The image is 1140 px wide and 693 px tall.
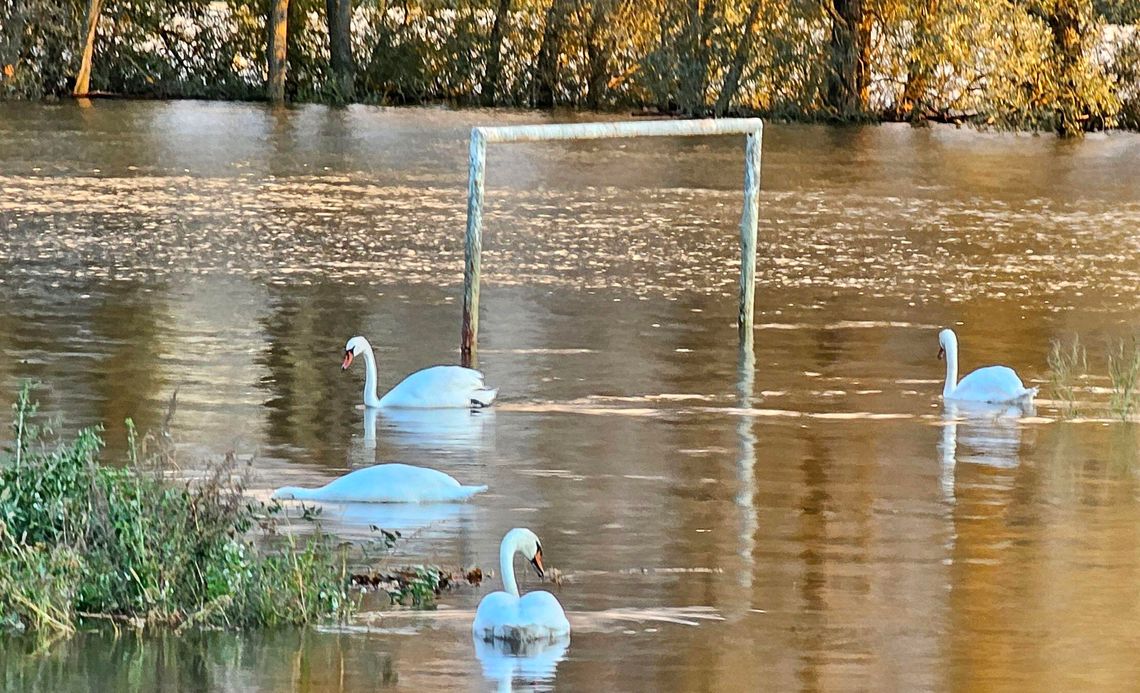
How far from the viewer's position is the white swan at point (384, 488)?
37.7 feet

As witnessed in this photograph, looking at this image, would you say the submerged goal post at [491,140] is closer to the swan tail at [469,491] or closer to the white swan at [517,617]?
the swan tail at [469,491]

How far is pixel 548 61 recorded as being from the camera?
48688 mm

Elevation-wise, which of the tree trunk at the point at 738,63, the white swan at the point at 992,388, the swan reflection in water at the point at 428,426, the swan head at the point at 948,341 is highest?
the tree trunk at the point at 738,63

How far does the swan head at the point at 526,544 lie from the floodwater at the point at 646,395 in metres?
0.22

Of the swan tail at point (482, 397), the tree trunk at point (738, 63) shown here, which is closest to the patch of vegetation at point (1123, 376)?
the swan tail at point (482, 397)

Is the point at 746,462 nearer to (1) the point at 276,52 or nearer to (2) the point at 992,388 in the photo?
(2) the point at 992,388

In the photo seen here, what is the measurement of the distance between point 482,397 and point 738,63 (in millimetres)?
31351

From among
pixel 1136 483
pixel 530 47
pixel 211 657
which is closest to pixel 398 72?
pixel 530 47

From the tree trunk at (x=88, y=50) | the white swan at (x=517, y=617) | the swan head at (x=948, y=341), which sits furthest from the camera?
the tree trunk at (x=88, y=50)

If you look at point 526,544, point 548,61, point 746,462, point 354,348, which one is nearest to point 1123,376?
point 746,462

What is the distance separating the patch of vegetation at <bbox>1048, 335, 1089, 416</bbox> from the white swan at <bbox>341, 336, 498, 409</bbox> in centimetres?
358

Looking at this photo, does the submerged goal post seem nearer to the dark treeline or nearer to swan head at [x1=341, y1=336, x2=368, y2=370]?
swan head at [x1=341, y1=336, x2=368, y2=370]

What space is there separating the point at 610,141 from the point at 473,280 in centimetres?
2431

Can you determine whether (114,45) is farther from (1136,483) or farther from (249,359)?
(1136,483)
